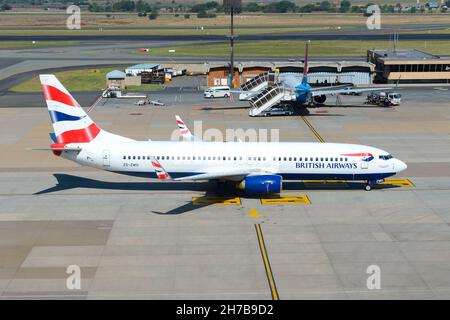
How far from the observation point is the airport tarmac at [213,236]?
35750 mm

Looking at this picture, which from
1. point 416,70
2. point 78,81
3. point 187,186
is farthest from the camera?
point 416,70

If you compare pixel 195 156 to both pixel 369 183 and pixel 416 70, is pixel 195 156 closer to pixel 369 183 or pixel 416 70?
pixel 369 183

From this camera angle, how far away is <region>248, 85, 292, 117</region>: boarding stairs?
90.2m

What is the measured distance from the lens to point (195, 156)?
5184cm

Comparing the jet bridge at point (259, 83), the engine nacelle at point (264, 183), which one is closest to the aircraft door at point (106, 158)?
the engine nacelle at point (264, 183)

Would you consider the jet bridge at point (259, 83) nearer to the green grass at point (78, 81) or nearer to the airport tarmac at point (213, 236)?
the green grass at point (78, 81)

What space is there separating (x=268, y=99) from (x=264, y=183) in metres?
43.2

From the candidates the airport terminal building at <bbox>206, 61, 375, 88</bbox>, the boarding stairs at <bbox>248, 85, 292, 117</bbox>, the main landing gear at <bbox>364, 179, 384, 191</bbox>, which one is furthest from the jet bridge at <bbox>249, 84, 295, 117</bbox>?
the main landing gear at <bbox>364, 179, 384, 191</bbox>

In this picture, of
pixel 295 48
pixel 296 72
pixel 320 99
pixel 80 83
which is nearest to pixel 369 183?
pixel 320 99

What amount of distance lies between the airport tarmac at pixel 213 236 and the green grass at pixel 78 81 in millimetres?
46756

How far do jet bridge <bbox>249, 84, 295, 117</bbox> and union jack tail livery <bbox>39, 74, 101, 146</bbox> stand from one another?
40762mm

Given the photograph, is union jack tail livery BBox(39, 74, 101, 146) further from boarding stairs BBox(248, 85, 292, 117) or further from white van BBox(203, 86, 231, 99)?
white van BBox(203, 86, 231, 99)

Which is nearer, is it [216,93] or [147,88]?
[216,93]
